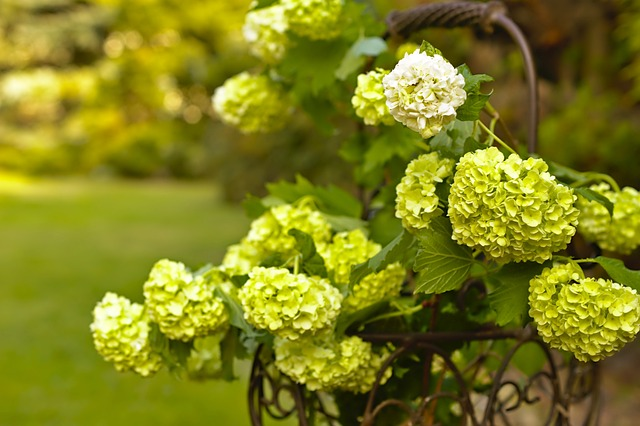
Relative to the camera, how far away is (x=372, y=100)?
0.93 metres

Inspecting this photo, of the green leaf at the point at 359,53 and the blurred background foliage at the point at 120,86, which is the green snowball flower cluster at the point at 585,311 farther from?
the blurred background foliage at the point at 120,86

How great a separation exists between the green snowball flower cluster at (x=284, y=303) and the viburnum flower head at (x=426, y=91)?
8.6 inches

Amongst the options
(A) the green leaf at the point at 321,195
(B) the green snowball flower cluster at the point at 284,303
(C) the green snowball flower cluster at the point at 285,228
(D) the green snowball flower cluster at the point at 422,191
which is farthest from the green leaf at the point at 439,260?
(A) the green leaf at the point at 321,195

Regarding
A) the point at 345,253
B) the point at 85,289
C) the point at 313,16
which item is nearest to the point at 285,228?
the point at 345,253

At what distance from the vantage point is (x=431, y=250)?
32.1 inches

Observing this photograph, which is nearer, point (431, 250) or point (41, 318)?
point (431, 250)

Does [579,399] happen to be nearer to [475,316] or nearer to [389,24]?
[475,316]

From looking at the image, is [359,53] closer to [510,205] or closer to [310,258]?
[310,258]

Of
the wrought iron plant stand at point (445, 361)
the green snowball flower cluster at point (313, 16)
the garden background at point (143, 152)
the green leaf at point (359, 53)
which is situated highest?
the garden background at point (143, 152)

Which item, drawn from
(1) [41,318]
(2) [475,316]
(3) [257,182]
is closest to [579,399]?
(2) [475,316]

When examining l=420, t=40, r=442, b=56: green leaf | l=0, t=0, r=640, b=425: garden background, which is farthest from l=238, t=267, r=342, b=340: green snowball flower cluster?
l=0, t=0, r=640, b=425: garden background

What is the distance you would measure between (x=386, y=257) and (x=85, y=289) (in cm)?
458

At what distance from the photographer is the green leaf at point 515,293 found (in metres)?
0.83

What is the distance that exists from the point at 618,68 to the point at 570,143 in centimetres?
171
